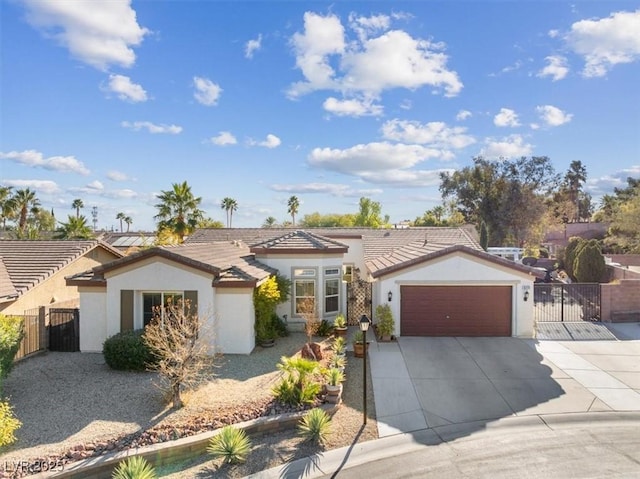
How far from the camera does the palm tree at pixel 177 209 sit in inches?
1362

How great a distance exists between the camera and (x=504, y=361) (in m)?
13.7

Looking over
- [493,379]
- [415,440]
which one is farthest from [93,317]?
[493,379]

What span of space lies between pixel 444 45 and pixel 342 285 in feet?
39.2

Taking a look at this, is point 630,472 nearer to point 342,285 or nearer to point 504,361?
point 504,361

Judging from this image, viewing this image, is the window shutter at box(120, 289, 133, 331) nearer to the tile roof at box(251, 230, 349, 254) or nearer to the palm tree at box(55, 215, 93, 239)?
the tile roof at box(251, 230, 349, 254)

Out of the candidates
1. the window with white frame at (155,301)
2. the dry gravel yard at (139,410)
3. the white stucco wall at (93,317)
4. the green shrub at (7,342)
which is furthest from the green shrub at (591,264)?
the green shrub at (7,342)

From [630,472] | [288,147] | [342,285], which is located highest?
[288,147]

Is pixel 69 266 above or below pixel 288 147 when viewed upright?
below

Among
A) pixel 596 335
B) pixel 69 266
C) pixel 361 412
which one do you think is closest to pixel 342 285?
pixel 361 412

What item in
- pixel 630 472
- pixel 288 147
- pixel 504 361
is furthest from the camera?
pixel 288 147

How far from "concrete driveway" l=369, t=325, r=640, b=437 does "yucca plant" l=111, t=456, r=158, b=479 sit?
16.6ft

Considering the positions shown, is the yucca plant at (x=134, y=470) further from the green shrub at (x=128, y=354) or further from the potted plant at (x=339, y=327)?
the potted plant at (x=339, y=327)

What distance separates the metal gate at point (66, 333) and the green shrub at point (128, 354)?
3.38 meters

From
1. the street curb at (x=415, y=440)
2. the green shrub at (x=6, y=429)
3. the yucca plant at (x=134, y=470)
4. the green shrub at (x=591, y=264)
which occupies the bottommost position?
the street curb at (x=415, y=440)
